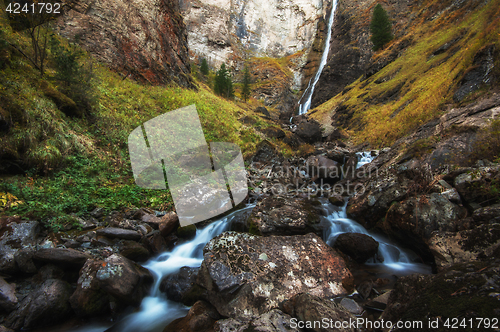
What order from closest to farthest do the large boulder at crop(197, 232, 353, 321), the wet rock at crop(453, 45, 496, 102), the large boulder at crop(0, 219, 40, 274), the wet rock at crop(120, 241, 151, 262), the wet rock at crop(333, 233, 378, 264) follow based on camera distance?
the large boulder at crop(197, 232, 353, 321) < the large boulder at crop(0, 219, 40, 274) < the wet rock at crop(120, 241, 151, 262) < the wet rock at crop(333, 233, 378, 264) < the wet rock at crop(453, 45, 496, 102)

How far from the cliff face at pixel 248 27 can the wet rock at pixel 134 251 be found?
60155mm

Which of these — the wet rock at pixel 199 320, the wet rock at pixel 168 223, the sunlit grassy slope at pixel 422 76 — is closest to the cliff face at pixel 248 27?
the sunlit grassy slope at pixel 422 76

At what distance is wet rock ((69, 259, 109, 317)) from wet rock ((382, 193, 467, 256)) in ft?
21.4

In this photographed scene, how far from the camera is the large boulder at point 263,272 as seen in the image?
3.52 metres

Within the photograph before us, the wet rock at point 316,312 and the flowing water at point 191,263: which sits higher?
the wet rock at point 316,312

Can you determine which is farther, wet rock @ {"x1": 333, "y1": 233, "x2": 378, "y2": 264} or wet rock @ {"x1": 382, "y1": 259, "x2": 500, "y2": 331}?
wet rock @ {"x1": 333, "y1": 233, "x2": 378, "y2": 264}

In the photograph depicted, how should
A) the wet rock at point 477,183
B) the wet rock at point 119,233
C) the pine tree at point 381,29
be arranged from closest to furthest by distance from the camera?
1. the wet rock at point 477,183
2. the wet rock at point 119,233
3. the pine tree at point 381,29

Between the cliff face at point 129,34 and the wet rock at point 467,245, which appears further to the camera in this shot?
the cliff face at point 129,34

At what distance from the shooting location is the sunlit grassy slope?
10797 mm

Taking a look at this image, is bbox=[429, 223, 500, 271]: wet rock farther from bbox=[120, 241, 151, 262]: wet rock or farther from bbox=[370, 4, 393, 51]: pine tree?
bbox=[370, 4, 393, 51]: pine tree

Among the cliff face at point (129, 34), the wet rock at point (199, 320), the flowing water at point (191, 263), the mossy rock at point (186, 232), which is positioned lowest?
the flowing water at point (191, 263)

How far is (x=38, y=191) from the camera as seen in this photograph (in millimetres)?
5168

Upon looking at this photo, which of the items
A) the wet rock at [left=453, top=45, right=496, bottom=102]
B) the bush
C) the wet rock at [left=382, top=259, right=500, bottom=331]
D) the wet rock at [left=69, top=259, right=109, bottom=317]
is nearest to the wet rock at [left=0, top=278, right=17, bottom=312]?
the wet rock at [left=69, top=259, right=109, bottom=317]

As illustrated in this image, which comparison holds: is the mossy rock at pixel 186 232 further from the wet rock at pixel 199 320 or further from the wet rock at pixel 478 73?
the wet rock at pixel 478 73
